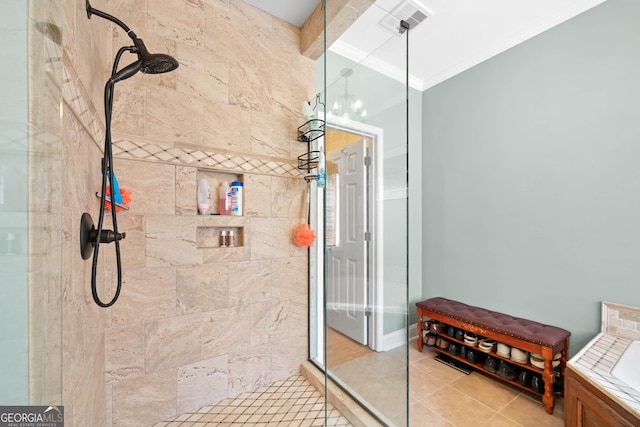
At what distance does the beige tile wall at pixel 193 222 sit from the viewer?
1303mm

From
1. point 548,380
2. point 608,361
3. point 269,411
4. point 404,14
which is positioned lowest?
point 269,411

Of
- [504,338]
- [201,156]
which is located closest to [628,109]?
[504,338]

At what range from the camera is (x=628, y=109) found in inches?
63.1

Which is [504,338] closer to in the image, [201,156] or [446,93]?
Result: [446,93]

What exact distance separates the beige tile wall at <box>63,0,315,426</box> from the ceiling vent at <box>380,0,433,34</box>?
71cm

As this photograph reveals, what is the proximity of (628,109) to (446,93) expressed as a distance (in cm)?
135

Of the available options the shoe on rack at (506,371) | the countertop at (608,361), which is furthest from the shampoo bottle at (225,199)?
the shoe on rack at (506,371)

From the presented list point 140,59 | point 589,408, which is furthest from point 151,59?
point 589,408

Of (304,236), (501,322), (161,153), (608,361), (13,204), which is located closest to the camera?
(13,204)

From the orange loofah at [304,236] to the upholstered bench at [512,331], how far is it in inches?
52.8

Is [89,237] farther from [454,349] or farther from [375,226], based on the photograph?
[454,349]

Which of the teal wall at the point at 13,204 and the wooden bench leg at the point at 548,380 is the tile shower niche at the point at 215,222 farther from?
the wooden bench leg at the point at 548,380

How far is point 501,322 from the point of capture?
2.00 m

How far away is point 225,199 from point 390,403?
1539 millimetres
